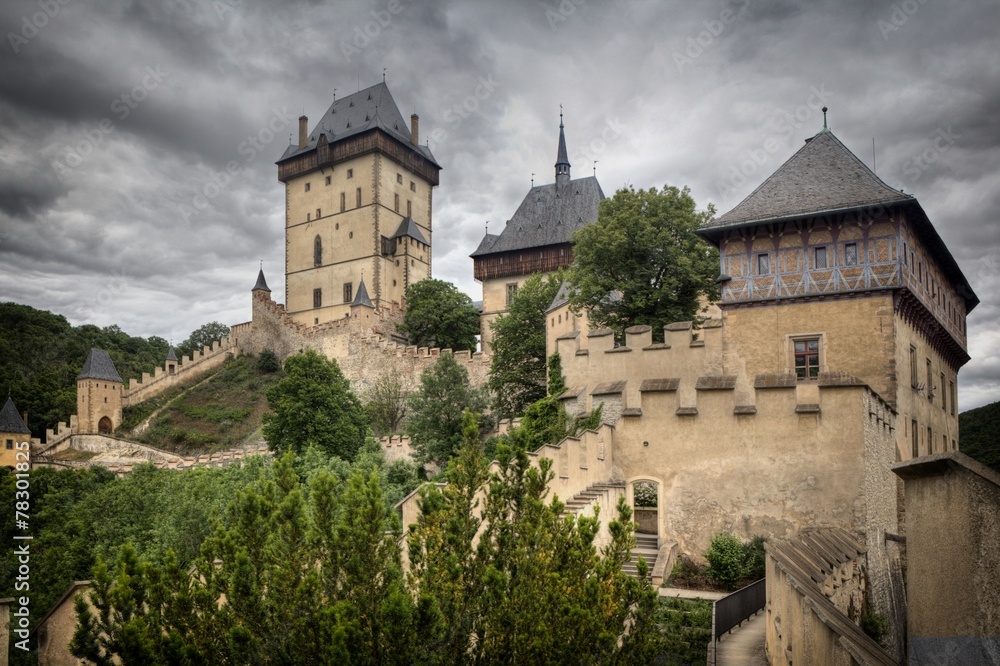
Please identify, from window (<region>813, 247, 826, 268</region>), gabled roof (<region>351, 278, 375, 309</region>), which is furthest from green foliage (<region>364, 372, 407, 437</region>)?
window (<region>813, 247, 826, 268</region>)

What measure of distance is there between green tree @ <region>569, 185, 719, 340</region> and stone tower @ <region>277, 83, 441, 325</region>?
30.5 metres

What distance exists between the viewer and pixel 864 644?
5.86m

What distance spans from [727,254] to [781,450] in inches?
304

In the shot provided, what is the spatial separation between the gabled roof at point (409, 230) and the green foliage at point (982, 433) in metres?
37.6

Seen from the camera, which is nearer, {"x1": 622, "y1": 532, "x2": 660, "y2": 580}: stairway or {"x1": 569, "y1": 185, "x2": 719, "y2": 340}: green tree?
{"x1": 622, "y1": 532, "x2": 660, "y2": 580}: stairway

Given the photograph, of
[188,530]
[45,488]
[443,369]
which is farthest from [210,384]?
[188,530]

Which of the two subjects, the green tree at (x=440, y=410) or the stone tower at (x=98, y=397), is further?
the stone tower at (x=98, y=397)

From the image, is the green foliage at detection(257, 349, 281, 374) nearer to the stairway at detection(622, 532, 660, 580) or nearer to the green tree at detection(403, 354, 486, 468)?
the green tree at detection(403, 354, 486, 468)

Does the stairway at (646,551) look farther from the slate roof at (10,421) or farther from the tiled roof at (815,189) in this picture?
the slate roof at (10,421)

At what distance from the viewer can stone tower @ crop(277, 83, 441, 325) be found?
61.0 meters

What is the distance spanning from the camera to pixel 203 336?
90.3 meters

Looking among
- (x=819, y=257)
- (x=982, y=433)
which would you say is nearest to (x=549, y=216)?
(x=982, y=433)

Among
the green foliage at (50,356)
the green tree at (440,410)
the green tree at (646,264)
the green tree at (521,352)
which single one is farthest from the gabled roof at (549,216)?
the green foliage at (50,356)

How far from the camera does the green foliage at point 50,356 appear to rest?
5241 cm
